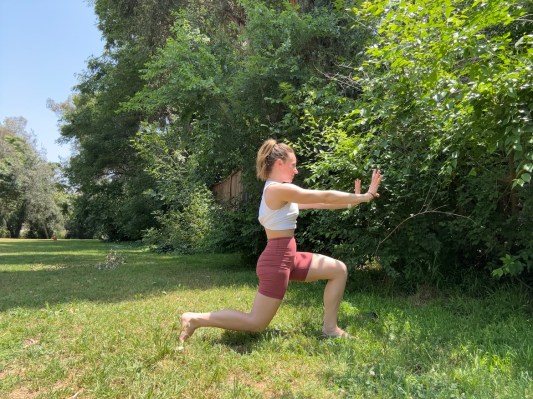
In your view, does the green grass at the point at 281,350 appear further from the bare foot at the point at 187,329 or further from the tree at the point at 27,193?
the tree at the point at 27,193

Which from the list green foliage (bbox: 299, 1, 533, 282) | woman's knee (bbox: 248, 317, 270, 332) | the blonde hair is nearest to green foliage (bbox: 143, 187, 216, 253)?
green foliage (bbox: 299, 1, 533, 282)

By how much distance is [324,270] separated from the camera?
3975mm

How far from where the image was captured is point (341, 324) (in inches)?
174

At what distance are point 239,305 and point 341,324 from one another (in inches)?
61.3

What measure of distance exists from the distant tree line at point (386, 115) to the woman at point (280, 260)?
132 cm

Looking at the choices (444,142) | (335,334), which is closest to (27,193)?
(444,142)

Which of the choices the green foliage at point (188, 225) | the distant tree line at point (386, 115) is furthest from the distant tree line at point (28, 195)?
the distant tree line at point (386, 115)

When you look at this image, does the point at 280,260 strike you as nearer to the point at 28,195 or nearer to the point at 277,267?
Answer: the point at 277,267

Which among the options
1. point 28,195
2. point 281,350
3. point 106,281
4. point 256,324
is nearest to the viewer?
point 281,350

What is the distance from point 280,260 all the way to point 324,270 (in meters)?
0.48

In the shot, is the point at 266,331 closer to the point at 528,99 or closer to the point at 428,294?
the point at 428,294

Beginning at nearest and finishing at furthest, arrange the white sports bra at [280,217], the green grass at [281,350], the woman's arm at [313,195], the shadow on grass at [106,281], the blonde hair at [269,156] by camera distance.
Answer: the green grass at [281,350] < the woman's arm at [313,195] < the white sports bra at [280,217] < the blonde hair at [269,156] < the shadow on grass at [106,281]

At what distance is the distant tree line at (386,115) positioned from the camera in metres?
4.01

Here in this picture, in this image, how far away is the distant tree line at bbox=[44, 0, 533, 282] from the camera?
401cm
